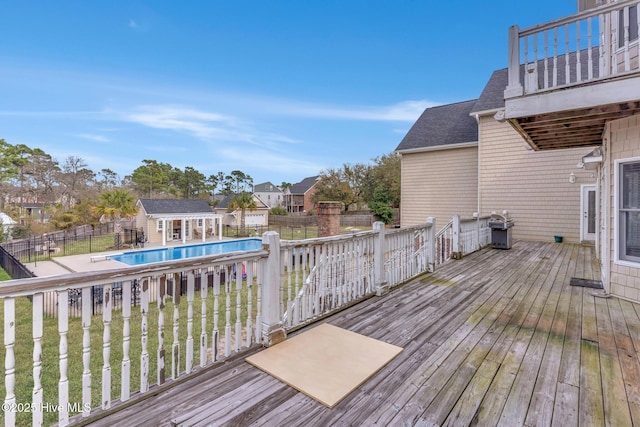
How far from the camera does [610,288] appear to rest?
4270 millimetres

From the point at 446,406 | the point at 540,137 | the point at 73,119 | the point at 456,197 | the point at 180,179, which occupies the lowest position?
the point at 446,406

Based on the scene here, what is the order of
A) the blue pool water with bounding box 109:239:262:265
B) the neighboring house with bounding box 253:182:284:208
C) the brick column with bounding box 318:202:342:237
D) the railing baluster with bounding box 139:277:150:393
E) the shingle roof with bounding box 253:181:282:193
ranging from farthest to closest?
the shingle roof with bounding box 253:181:282:193
the neighboring house with bounding box 253:182:284:208
the blue pool water with bounding box 109:239:262:265
the brick column with bounding box 318:202:342:237
the railing baluster with bounding box 139:277:150:393

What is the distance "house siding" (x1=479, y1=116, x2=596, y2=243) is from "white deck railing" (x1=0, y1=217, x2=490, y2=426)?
6.48 meters

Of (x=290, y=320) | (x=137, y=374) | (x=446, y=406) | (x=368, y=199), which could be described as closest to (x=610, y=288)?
(x=446, y=406)

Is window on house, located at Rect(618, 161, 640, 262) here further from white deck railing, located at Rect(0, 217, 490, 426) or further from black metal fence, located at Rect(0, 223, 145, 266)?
black metal fence, located at Rect(0, 223, 145, 266)

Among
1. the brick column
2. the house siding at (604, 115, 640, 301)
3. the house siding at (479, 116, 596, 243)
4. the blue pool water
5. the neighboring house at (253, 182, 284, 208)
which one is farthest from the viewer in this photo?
the neighboring house at (253, 182, 284, 208)

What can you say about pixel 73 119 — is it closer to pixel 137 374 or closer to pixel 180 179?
pixel 180 179

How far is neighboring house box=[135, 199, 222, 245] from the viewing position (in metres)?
20.4

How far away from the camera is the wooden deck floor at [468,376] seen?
5.86 feet

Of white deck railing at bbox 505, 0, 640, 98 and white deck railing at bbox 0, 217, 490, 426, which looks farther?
white deck railing at bbox 505, 0, 640, 98

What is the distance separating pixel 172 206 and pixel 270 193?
2415 cm

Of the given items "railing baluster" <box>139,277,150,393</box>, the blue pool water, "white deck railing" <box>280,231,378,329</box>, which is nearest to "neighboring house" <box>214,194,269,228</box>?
the blue pool water

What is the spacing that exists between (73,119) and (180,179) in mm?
21076

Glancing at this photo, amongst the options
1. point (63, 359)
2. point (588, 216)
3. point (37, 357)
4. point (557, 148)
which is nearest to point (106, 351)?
point (63, 359)
